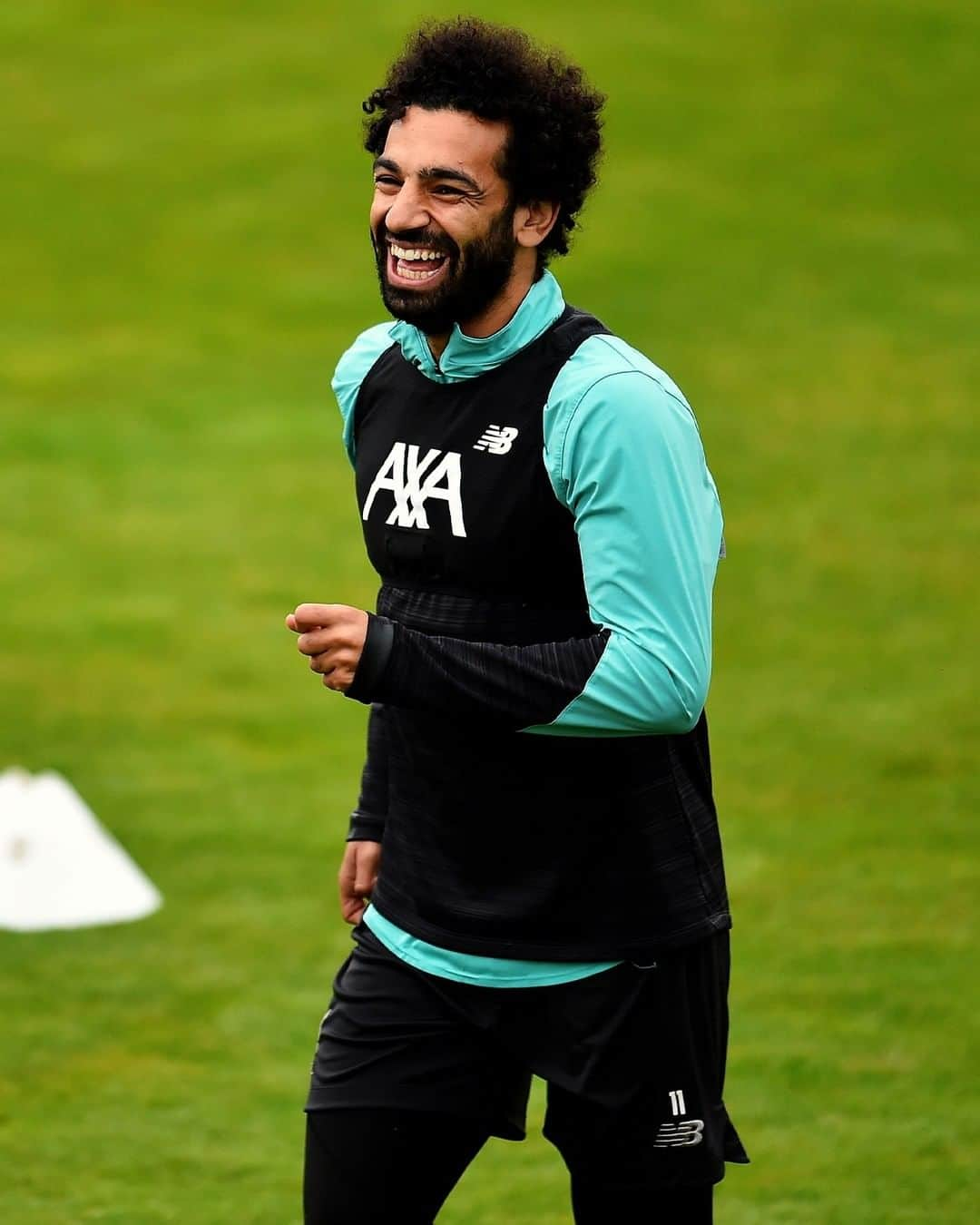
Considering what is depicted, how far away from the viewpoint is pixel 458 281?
3.25 metres

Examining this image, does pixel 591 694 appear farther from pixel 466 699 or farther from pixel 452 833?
pixel 452 833

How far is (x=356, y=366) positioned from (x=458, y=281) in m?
0.36

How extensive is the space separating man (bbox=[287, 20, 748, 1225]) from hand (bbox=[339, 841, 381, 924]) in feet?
0.87

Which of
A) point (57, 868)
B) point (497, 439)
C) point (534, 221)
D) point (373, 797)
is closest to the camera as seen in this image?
point (497, 439)

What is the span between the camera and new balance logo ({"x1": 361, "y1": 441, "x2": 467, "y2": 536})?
322cm

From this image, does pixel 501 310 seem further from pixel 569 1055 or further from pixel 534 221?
pixel 569 1055

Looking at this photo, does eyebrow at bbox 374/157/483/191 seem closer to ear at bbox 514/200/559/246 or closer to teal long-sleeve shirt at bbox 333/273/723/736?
ear at bbox 514/200/559/246

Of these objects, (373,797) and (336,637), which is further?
(373,797)

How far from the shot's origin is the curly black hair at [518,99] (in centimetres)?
327

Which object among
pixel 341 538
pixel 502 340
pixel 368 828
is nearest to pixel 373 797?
pixel 368 828

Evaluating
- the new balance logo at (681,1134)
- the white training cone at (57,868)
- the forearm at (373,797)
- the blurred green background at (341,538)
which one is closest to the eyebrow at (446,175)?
the forearm at (373,797)

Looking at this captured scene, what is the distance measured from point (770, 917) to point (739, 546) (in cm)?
391

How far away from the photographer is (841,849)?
7.41 metres

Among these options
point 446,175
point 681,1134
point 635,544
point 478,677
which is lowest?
point 681,1134
